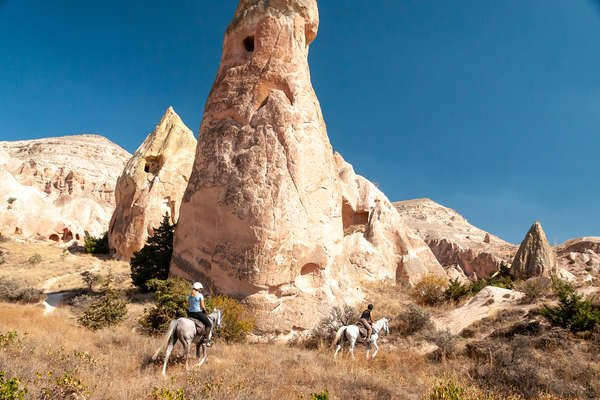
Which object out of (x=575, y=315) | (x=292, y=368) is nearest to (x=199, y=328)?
(x=292, y=368)

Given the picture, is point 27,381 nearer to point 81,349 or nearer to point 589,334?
point 81,349

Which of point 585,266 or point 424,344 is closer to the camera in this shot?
point 424,344

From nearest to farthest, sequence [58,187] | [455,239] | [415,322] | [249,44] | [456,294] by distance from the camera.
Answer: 1. [415,322]
2. [249,44]
3. [456,294]
4. [455,239]
5. [58,187]

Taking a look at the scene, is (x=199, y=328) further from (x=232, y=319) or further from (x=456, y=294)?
(x=456, y=294)

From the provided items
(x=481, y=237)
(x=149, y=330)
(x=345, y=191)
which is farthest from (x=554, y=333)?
(x=481, y=237)

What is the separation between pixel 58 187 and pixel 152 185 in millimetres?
34983

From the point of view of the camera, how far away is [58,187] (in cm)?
4725

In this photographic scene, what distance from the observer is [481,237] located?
171 ft

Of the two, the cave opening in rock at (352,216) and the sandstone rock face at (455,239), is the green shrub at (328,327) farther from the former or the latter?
the sandstone rock face at (455,239)

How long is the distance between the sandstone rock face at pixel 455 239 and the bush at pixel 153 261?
1022 inches

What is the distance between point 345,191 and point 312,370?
690 inches

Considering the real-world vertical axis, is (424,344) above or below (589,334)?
below

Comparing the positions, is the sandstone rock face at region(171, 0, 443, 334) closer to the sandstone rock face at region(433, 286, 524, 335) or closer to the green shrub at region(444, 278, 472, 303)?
the sandstone rock face at region(433, 286, 524, 335)

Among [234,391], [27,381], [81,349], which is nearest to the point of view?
[27,381]
